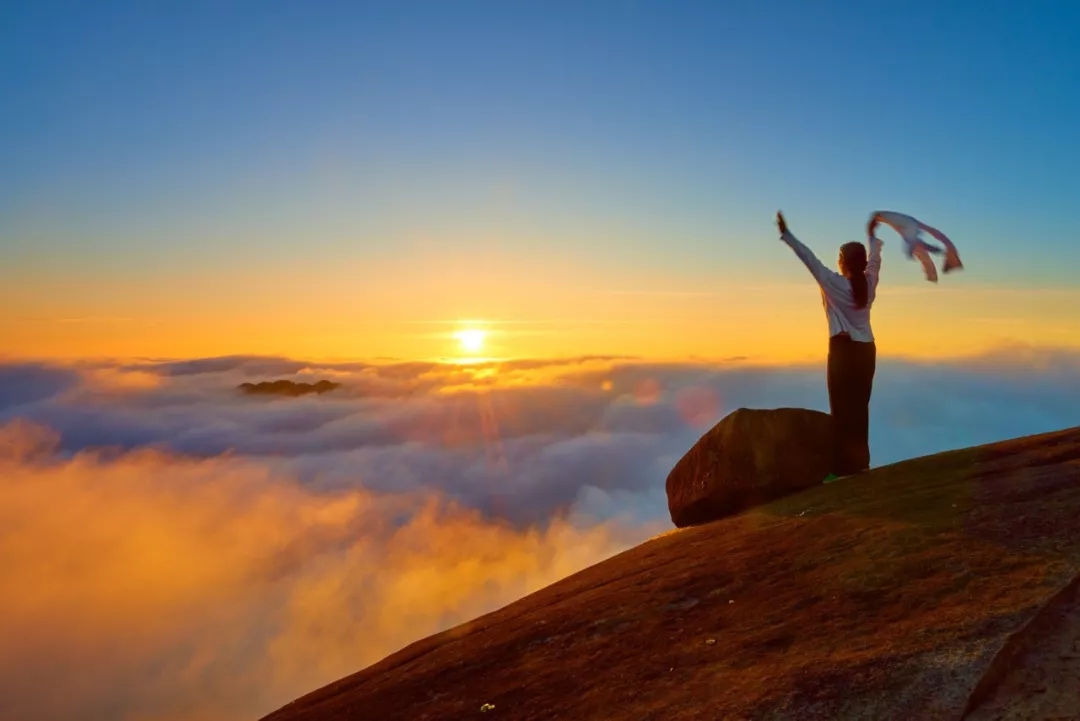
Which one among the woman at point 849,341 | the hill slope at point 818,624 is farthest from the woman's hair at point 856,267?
the hill slope at point 818,624

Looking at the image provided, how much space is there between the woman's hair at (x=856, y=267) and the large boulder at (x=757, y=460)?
2.39m

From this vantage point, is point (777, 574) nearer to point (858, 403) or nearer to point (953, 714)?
point (953, 714)

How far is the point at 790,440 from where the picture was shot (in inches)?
524

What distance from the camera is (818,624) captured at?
7.31 meters

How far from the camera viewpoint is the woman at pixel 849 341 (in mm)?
12188

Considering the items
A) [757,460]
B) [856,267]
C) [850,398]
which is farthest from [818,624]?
[856,267]

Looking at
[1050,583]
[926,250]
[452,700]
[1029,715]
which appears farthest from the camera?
[926,250]

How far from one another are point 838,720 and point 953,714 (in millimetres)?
786

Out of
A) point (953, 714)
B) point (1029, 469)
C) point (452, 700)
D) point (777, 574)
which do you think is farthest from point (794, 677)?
point (1029, 469)

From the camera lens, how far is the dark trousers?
41.6ft

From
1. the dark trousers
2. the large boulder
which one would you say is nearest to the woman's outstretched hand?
the dark trousers

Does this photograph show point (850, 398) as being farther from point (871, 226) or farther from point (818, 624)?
point (818, 624)

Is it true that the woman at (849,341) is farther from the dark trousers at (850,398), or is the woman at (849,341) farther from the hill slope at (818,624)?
the hill slope at (818,624)

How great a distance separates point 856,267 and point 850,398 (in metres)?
2.19
